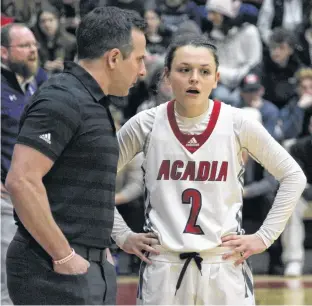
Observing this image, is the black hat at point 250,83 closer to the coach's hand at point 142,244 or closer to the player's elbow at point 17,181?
the coach's hand at point 142,244

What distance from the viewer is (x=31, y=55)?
696 cm

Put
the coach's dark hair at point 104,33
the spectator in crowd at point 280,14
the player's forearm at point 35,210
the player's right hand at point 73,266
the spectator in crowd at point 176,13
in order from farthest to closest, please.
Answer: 1. the spectator in crowd at point 280,14
2. the spectator in crowd at point 176,13
3. the coach's dark hair at point 104,33
4. the player's right hand at point 73,266
5. the player's forearm at point 35,210

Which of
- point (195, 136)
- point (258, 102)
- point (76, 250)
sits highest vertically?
point (195, 136)

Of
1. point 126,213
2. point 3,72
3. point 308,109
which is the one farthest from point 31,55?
point 308,109

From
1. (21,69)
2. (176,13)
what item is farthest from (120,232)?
(176,13)

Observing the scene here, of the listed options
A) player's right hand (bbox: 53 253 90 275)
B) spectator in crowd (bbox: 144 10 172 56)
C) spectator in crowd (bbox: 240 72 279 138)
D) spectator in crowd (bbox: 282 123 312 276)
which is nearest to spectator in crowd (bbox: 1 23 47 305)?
player's right hand (bbox: 53 253 90 275)

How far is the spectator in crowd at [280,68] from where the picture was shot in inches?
453

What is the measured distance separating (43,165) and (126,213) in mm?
6148

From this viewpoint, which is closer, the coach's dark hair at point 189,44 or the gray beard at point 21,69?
the coach's dark hair at point 189,44

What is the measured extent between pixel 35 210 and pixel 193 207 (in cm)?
103

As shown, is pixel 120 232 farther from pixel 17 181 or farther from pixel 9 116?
pixel 9 116

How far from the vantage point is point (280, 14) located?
41.6 feet

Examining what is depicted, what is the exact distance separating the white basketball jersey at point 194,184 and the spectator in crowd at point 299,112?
6.23 m

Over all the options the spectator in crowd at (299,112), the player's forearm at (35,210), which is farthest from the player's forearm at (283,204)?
the spectator in crowd at (299,112)
